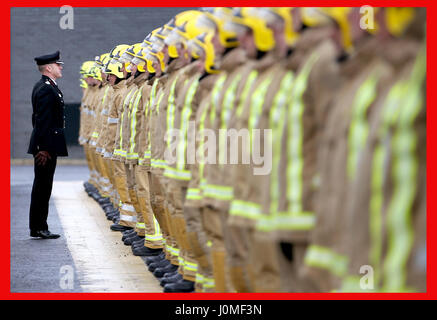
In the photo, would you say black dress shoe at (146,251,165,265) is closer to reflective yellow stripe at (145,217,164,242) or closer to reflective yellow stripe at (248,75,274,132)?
reflective yellow stripe at (145,217,164,242)

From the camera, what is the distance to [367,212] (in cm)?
312

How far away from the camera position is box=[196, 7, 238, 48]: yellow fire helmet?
5387 millimetres

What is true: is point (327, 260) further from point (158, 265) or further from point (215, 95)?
point (158, 265)

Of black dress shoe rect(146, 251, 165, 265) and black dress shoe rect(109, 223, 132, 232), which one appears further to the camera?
black dress shoe rect(109, 223, 132, 232)

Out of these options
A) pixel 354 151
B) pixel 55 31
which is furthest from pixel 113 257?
pixel 55 31

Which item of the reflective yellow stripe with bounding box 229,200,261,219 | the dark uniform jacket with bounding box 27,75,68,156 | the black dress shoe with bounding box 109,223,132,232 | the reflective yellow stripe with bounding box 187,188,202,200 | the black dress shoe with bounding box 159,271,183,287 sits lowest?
the black dress shoe with bounding box 109,223,132,232

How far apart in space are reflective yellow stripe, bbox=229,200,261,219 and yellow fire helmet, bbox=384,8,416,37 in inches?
57.4

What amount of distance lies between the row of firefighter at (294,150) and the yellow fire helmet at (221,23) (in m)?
0.01

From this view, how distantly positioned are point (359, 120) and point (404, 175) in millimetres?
364

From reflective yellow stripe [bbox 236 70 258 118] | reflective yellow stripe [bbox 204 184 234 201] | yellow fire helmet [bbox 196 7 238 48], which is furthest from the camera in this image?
yellow fire helmet [bbox 196 7 238 48]

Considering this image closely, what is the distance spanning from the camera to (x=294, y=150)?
3832mm

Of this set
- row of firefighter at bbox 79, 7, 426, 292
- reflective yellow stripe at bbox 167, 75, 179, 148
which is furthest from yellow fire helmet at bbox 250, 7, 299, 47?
reflective yellow stripe at bbox 167, 75, 179, 148
